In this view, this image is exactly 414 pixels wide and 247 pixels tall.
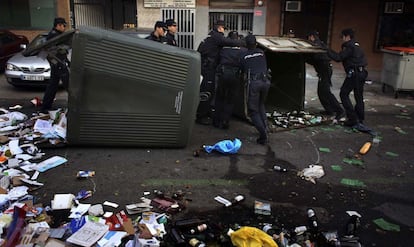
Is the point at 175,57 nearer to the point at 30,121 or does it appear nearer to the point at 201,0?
the point at 30,121

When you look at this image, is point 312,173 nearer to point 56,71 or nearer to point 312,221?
point 312,221

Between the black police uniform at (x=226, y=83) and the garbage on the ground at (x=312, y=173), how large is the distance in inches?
82.0

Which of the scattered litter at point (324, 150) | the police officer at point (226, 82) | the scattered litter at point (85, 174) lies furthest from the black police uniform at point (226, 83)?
the scattered litter at point (85, 174)

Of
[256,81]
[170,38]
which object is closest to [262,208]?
[256,81]

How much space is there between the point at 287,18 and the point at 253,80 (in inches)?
337

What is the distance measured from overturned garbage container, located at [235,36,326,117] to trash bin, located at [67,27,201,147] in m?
2.05

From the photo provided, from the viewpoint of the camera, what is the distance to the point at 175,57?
536 cm

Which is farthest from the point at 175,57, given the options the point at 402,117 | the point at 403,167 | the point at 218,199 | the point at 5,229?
the point at 402,117

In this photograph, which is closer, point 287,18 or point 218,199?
point 218,199

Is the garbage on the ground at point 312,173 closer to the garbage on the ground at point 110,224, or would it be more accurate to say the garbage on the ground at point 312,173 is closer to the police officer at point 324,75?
the garbage on the ground at point 110,224

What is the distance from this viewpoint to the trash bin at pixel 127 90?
16.9 feet

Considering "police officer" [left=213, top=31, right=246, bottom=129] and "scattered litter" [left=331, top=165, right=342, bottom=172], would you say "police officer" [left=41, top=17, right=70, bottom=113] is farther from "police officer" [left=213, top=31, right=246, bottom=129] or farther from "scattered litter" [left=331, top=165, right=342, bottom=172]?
"scattered litter" [left=331, top=165, right=342, bottom=172]

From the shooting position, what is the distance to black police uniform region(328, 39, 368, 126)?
6832 millimetres

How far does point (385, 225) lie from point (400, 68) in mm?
6542
